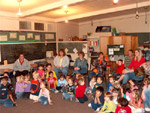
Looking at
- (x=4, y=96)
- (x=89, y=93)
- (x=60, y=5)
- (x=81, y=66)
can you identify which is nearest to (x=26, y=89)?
(x=4, y=96)

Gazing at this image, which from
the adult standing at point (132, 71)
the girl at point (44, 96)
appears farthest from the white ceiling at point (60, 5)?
the girl at point (44, 96)

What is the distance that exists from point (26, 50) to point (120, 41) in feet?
13.8

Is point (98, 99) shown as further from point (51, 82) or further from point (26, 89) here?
point (26, 89)

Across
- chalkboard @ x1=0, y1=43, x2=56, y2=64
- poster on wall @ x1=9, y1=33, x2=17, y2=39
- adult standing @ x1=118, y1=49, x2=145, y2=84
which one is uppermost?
poster on wall @ x1=9, y1=33, x2=17, y2=39

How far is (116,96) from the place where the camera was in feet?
11.1

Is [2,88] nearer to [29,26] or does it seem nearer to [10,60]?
[10,60]

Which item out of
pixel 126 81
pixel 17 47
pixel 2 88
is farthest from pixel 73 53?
pixel 2 88

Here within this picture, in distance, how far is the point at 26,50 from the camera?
23.5 ft

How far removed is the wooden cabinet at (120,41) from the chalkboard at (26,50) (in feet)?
8.41

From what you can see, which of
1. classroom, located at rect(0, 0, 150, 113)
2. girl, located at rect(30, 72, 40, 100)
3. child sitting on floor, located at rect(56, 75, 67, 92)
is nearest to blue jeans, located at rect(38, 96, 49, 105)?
classroom, located at rect(0, 0, 150, 113)

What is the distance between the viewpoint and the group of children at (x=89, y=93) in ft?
10.1

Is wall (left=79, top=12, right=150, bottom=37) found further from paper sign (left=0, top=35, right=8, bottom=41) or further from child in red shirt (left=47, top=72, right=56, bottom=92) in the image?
child in red shirt (left=47, top=72, right=56, bottom=92)

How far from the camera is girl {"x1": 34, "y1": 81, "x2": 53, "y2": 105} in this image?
3.81 m

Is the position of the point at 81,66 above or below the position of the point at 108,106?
above
